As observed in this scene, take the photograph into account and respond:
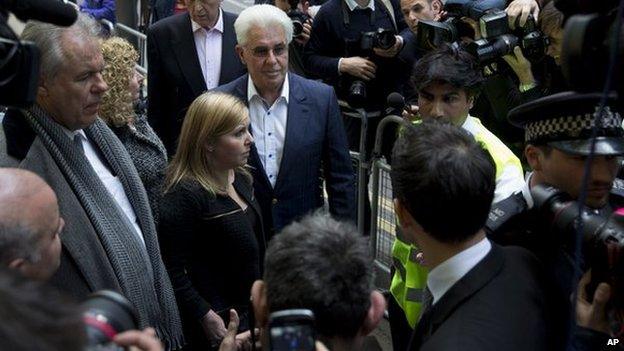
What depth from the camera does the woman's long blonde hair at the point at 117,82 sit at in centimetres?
361

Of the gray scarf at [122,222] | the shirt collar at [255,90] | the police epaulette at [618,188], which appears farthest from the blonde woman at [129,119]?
the police epaulette at [618,188]

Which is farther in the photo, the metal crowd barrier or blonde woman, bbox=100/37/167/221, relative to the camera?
the metal crowd barrier

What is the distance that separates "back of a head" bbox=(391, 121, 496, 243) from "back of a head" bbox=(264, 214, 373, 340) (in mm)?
253

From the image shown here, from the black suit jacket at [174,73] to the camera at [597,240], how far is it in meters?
2.84

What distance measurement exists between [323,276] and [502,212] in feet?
3.05

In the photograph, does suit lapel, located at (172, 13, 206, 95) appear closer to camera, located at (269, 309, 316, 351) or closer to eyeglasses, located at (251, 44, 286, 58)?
eyeglasses, located at (251, 44, 286, 58)

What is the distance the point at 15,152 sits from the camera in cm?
298

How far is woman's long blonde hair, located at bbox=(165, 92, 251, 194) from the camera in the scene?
11.5ft

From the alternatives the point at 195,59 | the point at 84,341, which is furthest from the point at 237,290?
the point at 84,341

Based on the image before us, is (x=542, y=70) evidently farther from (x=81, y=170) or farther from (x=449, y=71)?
(x=81, y=170)

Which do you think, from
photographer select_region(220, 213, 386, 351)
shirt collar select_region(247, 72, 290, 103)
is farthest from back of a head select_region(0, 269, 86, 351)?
shirt collar select_region(247, 72, 290, 103)

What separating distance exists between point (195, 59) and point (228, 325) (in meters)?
1.90

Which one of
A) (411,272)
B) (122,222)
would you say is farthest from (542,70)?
(122,222)

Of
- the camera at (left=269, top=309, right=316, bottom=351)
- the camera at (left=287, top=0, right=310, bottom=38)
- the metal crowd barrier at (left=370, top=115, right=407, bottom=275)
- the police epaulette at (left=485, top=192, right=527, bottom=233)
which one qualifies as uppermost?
the camera at (left=269, top=309, right=316, bottom=351)
